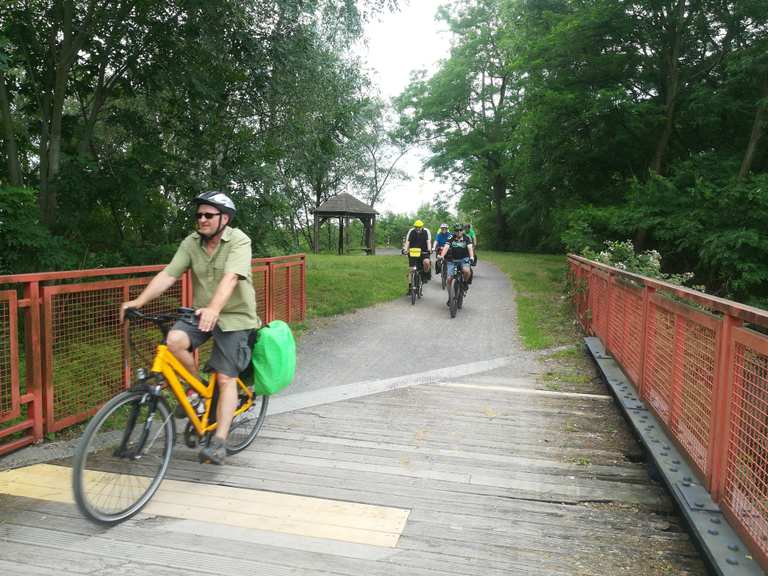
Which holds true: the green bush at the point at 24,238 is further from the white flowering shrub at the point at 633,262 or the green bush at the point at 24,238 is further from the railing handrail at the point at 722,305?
the white flowering shrub at the point at 633,262

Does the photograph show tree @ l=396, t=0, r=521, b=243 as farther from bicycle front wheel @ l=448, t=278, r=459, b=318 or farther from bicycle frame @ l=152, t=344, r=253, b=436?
bicycle frame @ l=152, t=344, r=253, b=436

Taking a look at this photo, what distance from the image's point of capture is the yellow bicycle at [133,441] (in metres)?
3.25

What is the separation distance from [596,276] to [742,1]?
13.5 metres

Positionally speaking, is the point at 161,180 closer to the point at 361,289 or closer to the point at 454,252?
the point at 454,252

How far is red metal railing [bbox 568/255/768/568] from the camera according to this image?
282cm

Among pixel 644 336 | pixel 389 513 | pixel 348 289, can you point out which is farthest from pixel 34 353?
pixel 348 289

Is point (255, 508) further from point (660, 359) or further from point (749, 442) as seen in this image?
point (660, 359)

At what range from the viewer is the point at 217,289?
378cm

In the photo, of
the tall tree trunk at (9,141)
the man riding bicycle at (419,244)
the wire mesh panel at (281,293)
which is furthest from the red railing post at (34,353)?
the man riding bicycle at (419,244)

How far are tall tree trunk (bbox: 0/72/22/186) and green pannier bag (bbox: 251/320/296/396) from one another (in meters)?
6.35

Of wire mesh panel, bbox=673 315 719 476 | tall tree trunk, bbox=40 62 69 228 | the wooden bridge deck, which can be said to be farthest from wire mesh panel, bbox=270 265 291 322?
wire mesh panel, bbox=673 315 719 476

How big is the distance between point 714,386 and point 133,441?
316 cm

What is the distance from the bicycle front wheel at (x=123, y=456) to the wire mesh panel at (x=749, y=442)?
3002 millimetres

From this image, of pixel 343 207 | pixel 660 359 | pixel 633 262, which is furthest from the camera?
pixel 343 207
